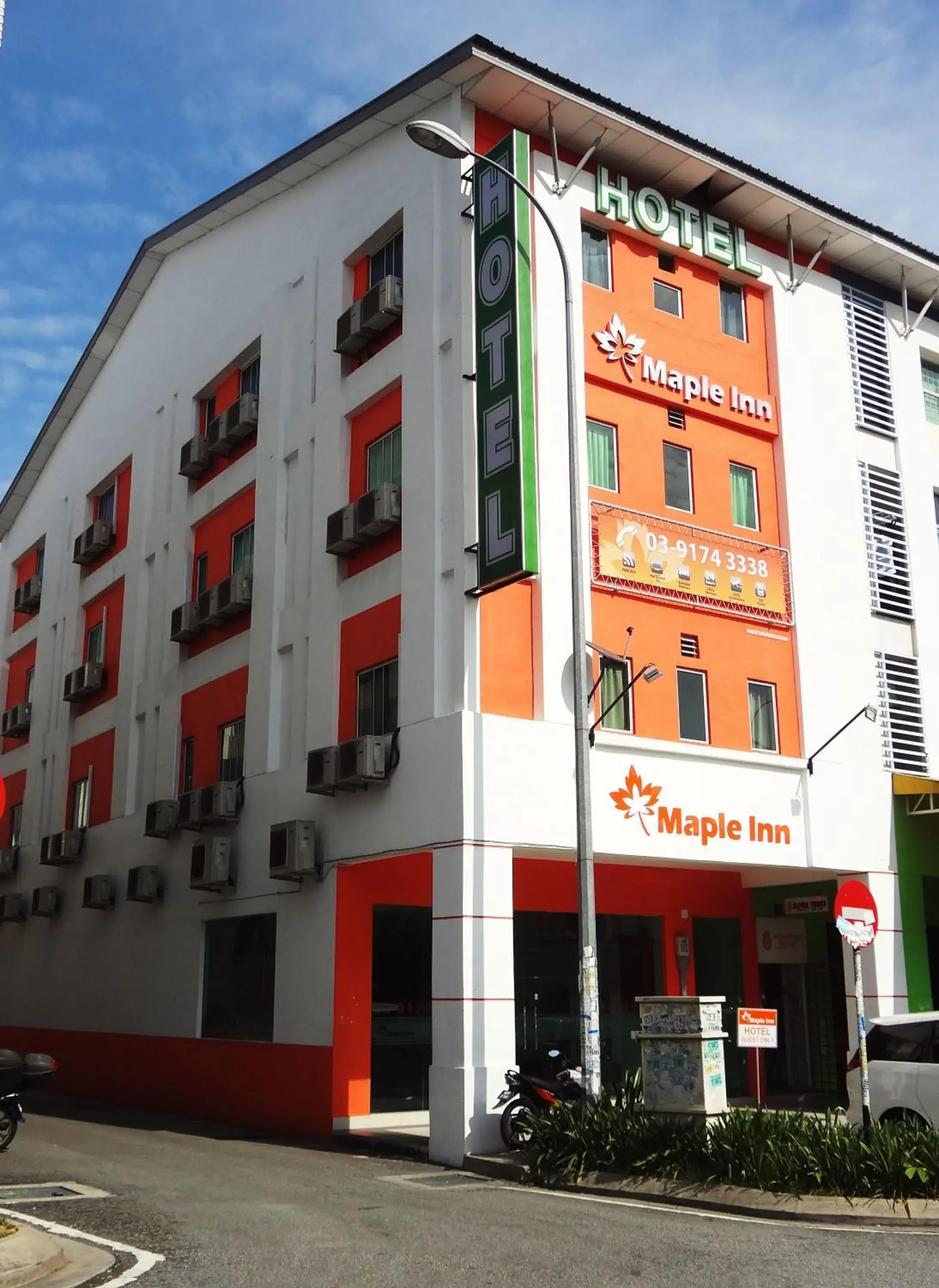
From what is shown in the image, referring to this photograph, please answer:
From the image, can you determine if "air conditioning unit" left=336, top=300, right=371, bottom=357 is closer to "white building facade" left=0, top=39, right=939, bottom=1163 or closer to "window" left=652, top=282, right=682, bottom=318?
"white building facade" left=0, top=39, right=939, bottom=1163

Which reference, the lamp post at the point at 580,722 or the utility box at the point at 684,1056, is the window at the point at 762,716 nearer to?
the lamp post at the point at 580,722

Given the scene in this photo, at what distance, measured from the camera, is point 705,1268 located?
30.4ft

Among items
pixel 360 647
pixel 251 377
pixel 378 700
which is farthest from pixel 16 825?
pixel 378 700

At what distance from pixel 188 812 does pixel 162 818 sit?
98 cm

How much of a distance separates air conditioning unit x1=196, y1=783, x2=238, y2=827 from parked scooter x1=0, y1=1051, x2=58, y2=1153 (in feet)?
20.8

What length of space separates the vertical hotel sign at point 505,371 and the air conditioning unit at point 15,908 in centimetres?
1992

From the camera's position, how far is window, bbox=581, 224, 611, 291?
20.6 meters

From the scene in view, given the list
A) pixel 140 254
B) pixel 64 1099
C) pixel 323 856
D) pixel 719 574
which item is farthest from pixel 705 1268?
pixel 140 254

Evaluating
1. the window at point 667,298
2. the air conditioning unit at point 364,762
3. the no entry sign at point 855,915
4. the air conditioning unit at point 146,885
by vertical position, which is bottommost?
the no entry sign at point 855,915

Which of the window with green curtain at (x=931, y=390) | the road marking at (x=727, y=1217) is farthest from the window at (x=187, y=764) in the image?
the window with green curtain at (x=931, y=390)

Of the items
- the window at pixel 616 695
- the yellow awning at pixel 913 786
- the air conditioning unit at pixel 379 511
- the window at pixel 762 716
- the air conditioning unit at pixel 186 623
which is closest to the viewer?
the window at pixel 616 695

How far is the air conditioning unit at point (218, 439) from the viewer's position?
995 inches

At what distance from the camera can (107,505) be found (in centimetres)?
3256

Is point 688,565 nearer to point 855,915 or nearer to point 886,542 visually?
point 886,542
